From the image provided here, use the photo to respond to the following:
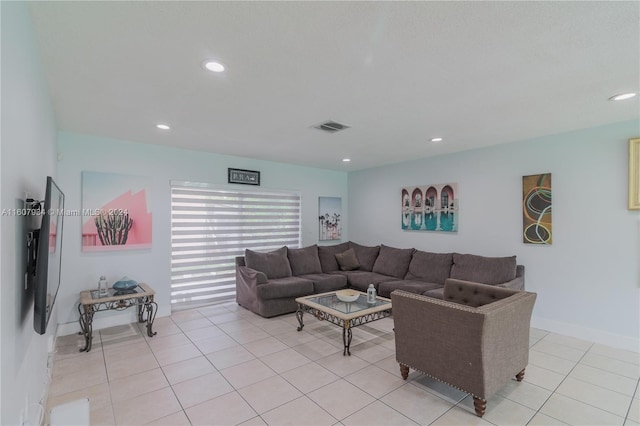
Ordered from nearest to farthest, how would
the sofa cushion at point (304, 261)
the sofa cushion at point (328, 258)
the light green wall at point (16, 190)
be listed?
1. the light green wall at point (16, 190)
2. the sofa cushion at point (304, 261)
3. the sofa cushion at point (328, 258)

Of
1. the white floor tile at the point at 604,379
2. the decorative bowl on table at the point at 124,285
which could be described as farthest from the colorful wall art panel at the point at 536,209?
the decorative bowl on table at the point at 124,285

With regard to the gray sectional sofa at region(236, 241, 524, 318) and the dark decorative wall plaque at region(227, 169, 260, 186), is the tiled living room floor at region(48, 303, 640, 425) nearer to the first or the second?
the gray sectional sofa at region(236, 241, 524, 318)

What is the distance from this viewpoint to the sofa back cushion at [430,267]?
→ 468 cm

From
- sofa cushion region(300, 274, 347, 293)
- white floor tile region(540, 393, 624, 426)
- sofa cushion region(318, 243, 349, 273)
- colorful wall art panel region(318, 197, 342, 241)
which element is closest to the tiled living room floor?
white floor tile region(540, 393, 624, 426)

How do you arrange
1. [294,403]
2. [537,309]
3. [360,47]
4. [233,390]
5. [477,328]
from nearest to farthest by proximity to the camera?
[360,47]
[477,328]
[294,403]
[233,390]
[537,309]

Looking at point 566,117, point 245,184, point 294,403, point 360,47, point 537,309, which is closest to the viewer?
point 360,47

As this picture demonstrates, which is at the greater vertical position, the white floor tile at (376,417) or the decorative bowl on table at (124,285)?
the decorative bowl on table at (124,285)

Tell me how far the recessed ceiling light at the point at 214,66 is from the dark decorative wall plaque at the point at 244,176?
306cm

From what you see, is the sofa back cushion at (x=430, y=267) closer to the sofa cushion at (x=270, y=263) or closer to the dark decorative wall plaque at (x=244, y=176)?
the sofa cushion at (x=270, y=263)

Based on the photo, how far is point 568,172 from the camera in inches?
148

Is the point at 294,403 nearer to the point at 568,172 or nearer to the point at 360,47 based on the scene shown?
the point at 360,47

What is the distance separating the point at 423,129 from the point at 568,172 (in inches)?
74.5

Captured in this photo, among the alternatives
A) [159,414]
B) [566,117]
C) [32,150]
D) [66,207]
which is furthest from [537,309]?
[66,207]

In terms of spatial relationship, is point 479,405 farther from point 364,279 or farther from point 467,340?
point 364,279
